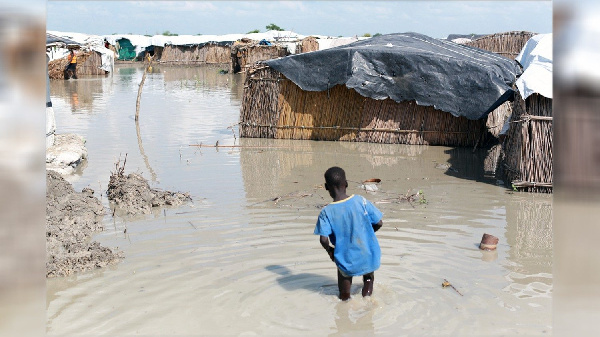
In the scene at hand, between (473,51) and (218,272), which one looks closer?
(218,272)

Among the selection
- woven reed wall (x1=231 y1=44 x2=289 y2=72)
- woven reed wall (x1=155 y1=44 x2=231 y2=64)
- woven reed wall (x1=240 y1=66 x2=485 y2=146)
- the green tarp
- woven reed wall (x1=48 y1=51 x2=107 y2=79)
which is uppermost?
the green tarp

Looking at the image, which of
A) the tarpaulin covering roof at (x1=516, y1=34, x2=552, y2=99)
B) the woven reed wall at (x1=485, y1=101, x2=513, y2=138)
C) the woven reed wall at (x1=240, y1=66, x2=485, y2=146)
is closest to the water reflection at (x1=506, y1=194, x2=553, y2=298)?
the tarpaulin covering roof at (x1=516, y1=34, x2=552, y2=99)

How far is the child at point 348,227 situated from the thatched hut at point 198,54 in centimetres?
3800

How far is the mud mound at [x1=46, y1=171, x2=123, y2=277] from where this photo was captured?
222 inches

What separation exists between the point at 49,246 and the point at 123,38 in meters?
41.9

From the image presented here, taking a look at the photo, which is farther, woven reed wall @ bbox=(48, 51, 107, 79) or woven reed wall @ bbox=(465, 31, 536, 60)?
woven reed wall @ bbox=(48, 51, 107, 79)

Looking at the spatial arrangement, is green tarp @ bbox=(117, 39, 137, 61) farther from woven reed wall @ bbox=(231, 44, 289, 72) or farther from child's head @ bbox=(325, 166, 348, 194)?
child's head @ bbox=(325, 166, 348, 194)

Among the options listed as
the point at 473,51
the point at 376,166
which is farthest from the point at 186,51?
the point at 376,166

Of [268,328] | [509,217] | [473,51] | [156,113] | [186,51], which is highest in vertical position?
[186,51]

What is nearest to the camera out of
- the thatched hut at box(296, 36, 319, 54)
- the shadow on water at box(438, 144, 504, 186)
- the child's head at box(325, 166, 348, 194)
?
the child's head at box(325, 166, 348, 194)

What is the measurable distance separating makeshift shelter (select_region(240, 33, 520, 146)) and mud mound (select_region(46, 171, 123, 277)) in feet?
17.8

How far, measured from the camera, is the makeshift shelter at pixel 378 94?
1169cm

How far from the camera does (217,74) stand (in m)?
33.2

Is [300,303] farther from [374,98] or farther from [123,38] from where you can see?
[123,38]
